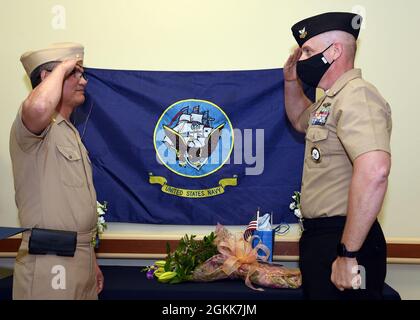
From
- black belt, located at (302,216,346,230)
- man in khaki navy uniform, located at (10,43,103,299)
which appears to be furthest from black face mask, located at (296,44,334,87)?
man in khaki navy uniform, located at (10,43,103,299)

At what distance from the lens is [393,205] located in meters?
3.51

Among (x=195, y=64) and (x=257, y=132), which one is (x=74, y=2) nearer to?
(x=195, y=64)

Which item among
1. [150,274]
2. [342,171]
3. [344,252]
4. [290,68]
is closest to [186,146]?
[150,274]

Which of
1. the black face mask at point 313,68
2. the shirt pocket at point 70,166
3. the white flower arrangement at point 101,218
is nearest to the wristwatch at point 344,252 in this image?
the black face mask at point 313,68

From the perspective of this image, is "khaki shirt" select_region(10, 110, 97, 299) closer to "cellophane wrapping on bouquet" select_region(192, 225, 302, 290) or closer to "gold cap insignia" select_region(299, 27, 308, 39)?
"cellophane wrapping on bouquet" select_region(192, 225, 302, 290)

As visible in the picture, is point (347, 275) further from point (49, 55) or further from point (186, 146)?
point (186, 146)

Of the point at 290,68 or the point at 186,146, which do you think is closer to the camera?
the point at 290,68

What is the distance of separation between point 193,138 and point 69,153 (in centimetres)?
138

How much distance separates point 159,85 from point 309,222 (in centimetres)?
172

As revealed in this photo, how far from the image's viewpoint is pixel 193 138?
11.5 feet

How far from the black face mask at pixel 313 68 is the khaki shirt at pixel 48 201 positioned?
1.11 m

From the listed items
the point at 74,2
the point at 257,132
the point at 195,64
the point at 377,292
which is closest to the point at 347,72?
the point at 377,292

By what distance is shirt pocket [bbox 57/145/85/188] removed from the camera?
2.20 m

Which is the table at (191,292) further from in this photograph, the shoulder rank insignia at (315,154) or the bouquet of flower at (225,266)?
the shoulder rank insignia at (315,154)
